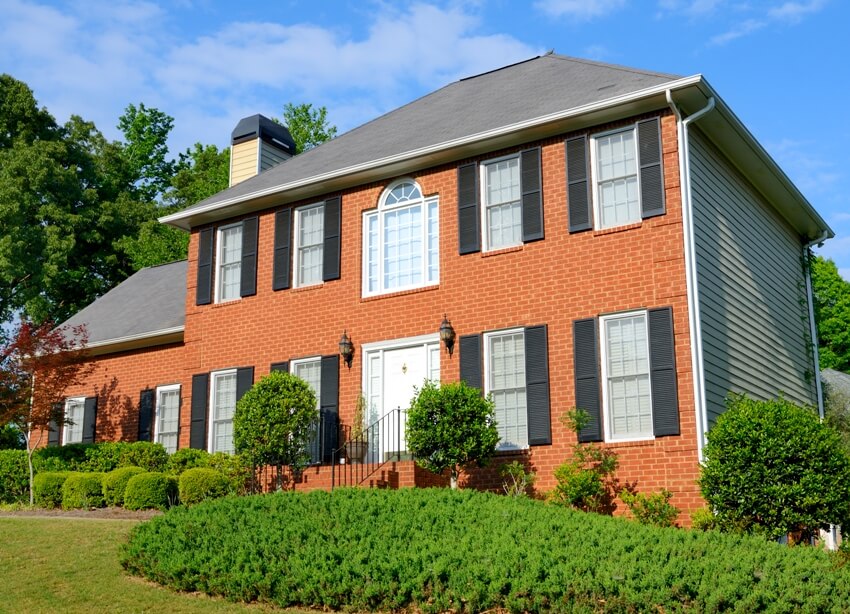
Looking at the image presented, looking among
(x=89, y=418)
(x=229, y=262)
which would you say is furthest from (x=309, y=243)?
(x=89, y=418)

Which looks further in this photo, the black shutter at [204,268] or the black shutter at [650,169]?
the black shutter at [204,268]

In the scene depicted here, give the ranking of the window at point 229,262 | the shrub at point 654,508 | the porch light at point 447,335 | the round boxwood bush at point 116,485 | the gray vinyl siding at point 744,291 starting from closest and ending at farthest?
the shrub at point 654,508 → the gray vinyl siding at point 744,291 → the porch light at point 447,335 → the round boxwood bush at point 116,485 → the window at point 229,262

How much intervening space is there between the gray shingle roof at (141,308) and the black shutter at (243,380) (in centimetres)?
293

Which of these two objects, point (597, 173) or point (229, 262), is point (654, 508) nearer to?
point (597, 173)

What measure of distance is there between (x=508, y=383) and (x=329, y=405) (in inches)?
130

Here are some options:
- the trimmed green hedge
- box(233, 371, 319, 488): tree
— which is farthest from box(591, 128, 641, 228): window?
box(233, 371, 319, 488): tree

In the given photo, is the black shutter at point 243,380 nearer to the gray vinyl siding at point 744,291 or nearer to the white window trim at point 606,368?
the white window trim at point 606,368

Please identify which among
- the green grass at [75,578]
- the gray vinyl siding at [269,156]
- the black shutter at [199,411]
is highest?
the gray vinyl siding at [269,156]

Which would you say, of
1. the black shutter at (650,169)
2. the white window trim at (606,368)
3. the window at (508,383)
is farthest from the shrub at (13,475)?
the black shutter at (650,169)

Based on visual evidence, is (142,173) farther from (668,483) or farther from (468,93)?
(668,483)

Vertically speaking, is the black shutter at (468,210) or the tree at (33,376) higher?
the black shutter at (468,210)

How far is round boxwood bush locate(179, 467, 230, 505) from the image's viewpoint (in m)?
14.7

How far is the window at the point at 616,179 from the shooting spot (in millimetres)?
13180

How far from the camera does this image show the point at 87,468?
59.1 ft
